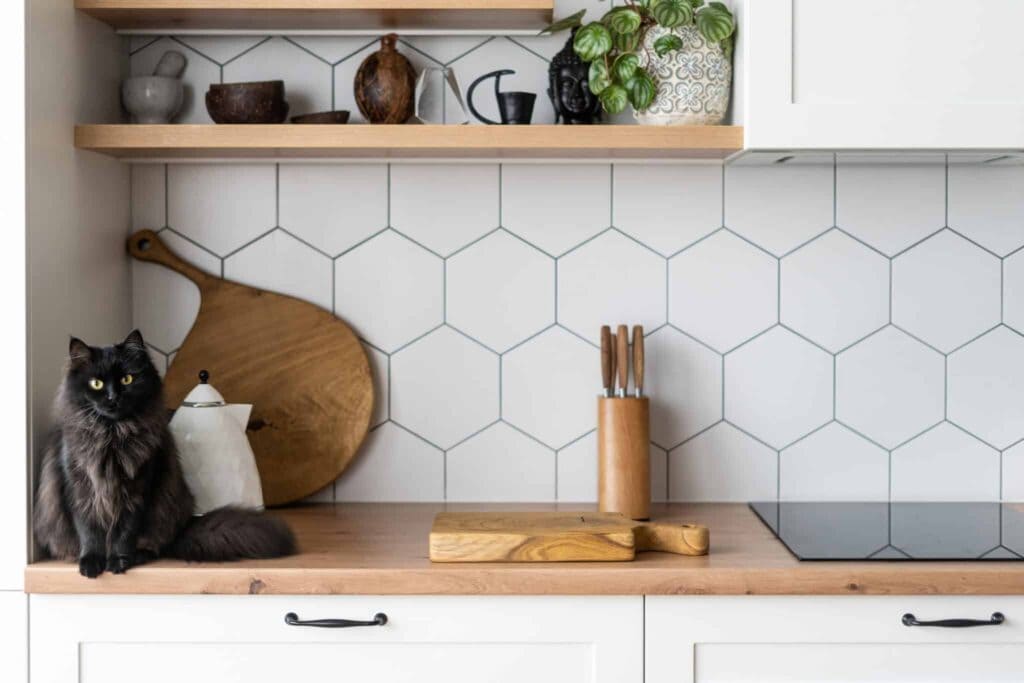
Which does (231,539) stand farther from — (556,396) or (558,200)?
(558,200)

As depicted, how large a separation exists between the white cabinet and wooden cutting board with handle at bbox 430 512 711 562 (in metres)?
0.10

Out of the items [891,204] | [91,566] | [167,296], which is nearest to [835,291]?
[891,204]

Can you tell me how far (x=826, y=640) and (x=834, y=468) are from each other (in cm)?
58

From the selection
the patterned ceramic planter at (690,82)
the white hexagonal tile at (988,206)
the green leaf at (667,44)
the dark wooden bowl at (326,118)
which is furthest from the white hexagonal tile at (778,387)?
the dark wooden bowl at (326,118)

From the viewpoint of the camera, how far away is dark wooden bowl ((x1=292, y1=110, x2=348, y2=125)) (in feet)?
6.20

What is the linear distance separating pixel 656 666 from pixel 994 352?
96cm

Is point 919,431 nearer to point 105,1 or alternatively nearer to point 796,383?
point 796,383

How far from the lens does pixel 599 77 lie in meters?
1.87

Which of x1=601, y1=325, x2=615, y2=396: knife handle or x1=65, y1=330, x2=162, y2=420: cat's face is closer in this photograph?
x1=65, y1=330, x2=162, y2=420: cat's face

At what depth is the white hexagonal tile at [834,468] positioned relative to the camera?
209cm

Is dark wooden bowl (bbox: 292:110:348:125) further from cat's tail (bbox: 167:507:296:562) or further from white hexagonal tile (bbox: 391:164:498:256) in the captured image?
cat's tail (bbox: 167:507:296:562)

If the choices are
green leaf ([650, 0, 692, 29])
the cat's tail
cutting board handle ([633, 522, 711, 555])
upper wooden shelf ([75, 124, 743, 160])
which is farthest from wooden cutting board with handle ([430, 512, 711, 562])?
green leaf ([650, 0, 692, 29])

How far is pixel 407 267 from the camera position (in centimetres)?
208
